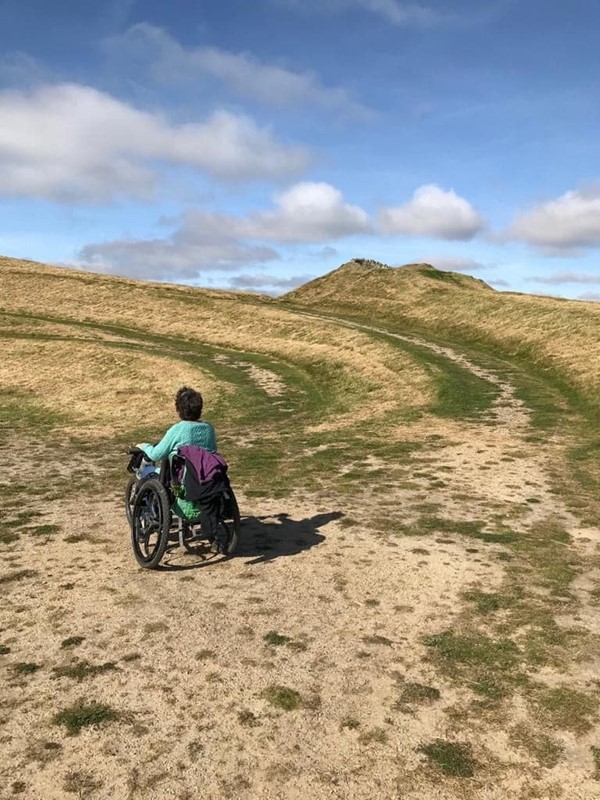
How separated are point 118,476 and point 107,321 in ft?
121

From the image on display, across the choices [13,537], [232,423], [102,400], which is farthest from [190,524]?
[102,400]

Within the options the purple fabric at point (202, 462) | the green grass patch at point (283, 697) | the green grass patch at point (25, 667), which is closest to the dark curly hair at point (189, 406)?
the purple fabric at point (202, 462)

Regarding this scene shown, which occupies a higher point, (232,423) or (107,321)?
(107,321)

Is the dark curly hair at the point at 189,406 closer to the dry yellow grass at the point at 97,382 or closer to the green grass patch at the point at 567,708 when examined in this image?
the green grass patch at the point at 567,708

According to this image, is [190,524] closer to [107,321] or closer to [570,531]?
[570,531]

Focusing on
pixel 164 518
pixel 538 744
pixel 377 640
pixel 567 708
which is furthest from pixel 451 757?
pixel 164 518

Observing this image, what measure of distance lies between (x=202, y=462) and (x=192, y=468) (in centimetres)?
→ 16

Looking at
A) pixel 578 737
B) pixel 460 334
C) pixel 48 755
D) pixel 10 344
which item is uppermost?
pixel 460 334

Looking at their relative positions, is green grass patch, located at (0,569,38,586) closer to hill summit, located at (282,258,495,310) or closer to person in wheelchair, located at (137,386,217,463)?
person in wheelchair, located at (137,386,217,463)

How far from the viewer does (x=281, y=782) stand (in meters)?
4.83

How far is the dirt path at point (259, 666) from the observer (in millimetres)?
4875

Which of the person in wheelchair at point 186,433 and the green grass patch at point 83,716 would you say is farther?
the person in wheelchair at point 186,433

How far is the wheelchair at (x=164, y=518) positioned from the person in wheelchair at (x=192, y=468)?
0.02 meters

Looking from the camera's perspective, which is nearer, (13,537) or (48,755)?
(48,755)
